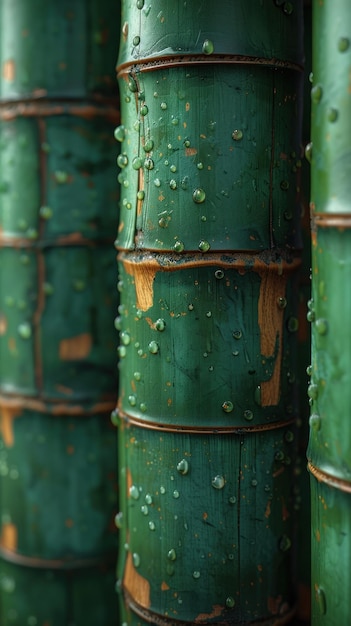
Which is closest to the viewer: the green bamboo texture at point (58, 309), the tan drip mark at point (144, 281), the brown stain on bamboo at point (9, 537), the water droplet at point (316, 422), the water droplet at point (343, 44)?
the water droplet at point (343, 44)

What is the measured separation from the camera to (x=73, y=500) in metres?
1.97

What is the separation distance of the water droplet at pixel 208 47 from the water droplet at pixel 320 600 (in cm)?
91

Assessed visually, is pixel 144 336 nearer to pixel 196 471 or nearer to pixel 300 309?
pixel 196 471

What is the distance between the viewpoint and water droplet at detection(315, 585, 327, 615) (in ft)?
4.01

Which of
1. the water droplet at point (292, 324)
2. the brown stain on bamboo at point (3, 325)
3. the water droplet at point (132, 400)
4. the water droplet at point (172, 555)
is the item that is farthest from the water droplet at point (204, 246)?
the brown stain on bamboo at point (3, 325)

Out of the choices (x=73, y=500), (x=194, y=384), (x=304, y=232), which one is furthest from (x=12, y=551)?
(x=304, y=232)

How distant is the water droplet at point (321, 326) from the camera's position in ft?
3.80

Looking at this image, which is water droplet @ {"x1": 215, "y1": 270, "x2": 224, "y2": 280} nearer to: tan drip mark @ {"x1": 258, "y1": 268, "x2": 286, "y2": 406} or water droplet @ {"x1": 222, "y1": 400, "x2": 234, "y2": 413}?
tan drip mark @ {"x1": 258, "y1": 268, "x2": 286, "y2": 406}

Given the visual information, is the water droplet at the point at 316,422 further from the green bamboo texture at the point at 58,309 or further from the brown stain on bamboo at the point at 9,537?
the brown stain on bamboo at the point at 9,537

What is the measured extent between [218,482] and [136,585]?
0.98 feet

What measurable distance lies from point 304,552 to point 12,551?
80 cm

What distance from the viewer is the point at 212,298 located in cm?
135

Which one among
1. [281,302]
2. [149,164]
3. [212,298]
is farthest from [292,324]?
[149,164]

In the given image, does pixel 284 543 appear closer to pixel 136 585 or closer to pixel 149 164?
pixel 136 585
